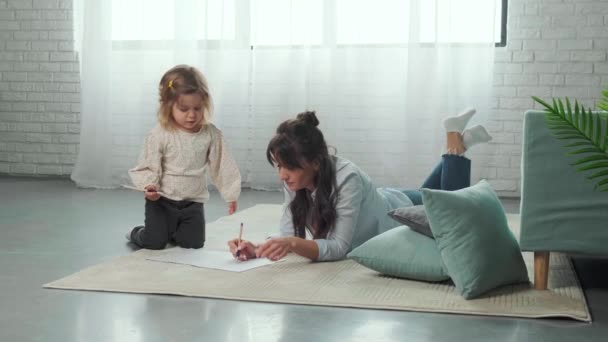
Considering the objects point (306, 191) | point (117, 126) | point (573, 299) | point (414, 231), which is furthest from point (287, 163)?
point (117, 126)

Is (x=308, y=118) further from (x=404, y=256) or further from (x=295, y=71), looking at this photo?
(x=295, y=71)

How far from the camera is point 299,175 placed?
3.17 m

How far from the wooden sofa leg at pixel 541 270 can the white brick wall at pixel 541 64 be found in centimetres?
298

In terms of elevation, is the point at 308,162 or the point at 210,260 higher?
the point at 308,162

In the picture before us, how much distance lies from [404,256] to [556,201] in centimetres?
54

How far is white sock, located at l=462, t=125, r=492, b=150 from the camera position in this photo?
3917 millimetres

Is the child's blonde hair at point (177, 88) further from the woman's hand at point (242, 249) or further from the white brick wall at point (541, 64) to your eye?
the white brick wall at point (541, 64)

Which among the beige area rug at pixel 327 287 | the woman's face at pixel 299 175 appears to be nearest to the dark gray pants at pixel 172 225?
the beige area rug at pixel 327 287

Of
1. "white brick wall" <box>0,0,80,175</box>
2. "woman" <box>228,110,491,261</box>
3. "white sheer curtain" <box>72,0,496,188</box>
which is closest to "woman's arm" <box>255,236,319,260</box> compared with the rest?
"woman" <box>228,110,491,261</box>

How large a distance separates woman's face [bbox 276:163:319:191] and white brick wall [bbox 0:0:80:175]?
409 centimetres

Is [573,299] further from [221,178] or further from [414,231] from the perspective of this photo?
[221,178]

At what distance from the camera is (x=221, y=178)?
3822 mm

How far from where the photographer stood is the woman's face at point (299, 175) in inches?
124

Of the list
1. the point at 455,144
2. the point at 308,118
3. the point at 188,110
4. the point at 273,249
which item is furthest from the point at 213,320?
the point at 455,144
